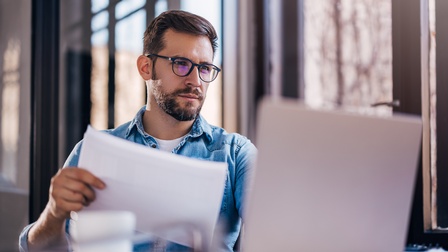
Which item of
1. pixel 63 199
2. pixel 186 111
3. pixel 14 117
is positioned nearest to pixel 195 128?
pixel 186 111

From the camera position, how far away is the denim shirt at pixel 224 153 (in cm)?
146

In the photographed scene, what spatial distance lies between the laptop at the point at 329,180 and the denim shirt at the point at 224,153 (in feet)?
2.07

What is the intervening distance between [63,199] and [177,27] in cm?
77

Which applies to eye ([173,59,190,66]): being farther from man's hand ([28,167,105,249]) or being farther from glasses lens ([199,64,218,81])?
man's hand ([28,167,105,249])

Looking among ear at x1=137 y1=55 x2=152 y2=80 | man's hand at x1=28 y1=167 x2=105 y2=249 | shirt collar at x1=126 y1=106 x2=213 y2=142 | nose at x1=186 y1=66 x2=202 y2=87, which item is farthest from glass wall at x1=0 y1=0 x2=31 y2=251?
man's hand at x1=28 y1=167 x2=105 y2=249

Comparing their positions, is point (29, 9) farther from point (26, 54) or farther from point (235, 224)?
point (235, 224)

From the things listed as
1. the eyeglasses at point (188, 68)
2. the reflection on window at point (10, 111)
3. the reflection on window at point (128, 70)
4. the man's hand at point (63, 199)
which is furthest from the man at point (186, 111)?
the reflection on window at point (10, 111)

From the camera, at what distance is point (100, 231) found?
2.52 ft

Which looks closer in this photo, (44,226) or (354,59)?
(44,226)

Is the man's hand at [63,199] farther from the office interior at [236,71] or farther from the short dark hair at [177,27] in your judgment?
the office interior at [236,71]

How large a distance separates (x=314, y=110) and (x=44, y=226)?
63cm

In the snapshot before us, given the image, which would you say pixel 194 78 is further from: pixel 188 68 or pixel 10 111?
pixel 10 111

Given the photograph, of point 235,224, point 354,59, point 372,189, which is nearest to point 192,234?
point 372,189

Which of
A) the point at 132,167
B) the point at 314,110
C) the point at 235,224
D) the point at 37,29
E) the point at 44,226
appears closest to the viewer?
the point at 314,110
